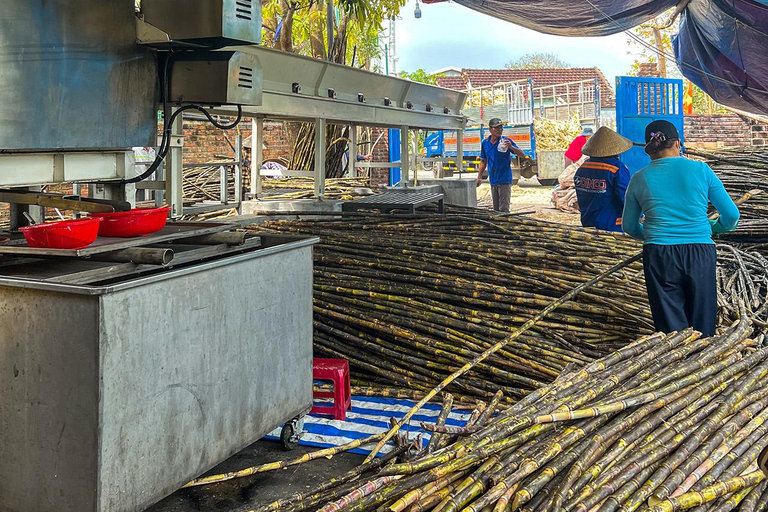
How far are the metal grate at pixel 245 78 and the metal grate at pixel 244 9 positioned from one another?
318 mm

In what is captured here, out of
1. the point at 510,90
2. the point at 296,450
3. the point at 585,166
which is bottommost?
the point at 296,450

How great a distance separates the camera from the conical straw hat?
21.9 ft

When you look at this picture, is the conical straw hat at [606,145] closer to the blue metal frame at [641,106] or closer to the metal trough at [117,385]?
the blue metal frame at [641,106]

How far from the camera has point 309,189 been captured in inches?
382

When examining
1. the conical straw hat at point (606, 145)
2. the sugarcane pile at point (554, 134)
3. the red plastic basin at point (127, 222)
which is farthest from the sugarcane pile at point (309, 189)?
the sugarcane pile at point (554, 134)

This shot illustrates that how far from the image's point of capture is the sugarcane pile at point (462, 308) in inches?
171

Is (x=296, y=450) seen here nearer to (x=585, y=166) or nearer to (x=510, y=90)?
(x=585, y=166)

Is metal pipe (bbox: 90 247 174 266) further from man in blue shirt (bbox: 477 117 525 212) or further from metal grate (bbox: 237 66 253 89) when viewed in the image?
man in blue shirt (bbox: 477 117 525 212)

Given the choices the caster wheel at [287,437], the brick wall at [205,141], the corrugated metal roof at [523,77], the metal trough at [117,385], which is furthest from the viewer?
the corrugated metal roof at [523,77]

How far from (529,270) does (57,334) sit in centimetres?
317

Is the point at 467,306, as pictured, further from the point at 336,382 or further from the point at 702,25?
the point at 702,25

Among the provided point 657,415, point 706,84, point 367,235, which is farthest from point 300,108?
point 706,84

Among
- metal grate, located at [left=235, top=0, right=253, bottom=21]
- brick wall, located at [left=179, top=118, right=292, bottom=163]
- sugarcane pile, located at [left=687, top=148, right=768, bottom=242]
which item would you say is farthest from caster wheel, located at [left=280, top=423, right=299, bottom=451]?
brick wall, located at [left=179, top=118, right=292, bottom=163]

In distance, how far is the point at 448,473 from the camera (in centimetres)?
241
